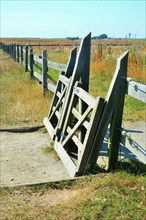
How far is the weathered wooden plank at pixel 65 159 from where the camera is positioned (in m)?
5.03

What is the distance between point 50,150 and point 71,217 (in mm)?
2571

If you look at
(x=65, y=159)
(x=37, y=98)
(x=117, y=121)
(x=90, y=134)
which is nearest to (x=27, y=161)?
(x=65, y=159)

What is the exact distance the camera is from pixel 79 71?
19.1ft

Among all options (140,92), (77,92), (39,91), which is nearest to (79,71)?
(77,92)

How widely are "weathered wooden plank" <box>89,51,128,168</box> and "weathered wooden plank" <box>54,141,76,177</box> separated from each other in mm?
282

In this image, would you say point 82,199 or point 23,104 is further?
point 23,104

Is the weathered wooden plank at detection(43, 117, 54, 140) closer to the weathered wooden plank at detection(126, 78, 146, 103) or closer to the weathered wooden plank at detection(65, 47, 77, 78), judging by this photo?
the weathered wooden plank at detection(65, 47, 77, 78)

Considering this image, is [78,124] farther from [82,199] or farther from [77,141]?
[82,199]

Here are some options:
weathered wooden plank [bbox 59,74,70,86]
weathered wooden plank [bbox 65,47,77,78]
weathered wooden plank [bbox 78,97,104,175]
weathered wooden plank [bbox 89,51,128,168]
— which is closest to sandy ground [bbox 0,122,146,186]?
weathered wooden plank [bbox 78,97,104,175]

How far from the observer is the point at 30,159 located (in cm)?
595

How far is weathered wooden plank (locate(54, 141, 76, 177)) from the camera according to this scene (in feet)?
16.5

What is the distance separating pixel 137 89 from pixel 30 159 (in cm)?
244

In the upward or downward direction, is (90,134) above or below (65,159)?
above

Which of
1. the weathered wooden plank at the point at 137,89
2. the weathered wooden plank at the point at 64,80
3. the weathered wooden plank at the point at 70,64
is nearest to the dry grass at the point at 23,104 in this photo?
the weathered wooden plank at the point at 64,80
